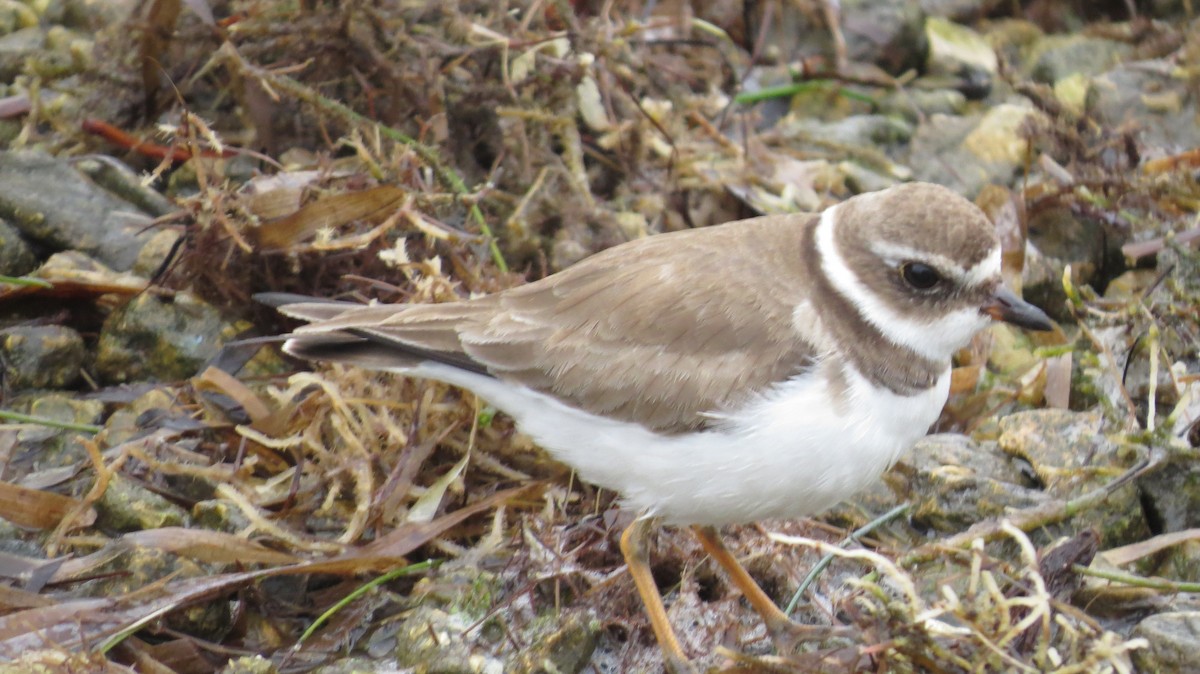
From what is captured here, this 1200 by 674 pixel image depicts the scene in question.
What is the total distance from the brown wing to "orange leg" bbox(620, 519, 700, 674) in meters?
0.44

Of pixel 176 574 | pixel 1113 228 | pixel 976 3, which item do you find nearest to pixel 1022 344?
pixel 1113 228

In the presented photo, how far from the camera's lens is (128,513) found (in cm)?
426

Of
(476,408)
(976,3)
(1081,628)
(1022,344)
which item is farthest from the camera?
(976,3)

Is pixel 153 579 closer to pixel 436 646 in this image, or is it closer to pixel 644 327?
pixel 436 646

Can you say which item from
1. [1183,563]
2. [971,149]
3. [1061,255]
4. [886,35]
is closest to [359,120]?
[971,149]

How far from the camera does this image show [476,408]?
4668mm

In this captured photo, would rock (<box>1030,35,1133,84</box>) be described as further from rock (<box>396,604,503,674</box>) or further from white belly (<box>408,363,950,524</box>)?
rock (<box>396,604,503,674</box>)

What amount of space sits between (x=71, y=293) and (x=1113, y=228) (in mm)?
4802

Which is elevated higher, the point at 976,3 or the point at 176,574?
the point at 976,3

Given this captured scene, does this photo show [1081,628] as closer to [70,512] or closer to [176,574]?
[176,574]

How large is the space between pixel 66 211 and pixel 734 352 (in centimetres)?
314

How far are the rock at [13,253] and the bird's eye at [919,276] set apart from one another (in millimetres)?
3609

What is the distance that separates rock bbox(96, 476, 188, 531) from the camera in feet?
14.0

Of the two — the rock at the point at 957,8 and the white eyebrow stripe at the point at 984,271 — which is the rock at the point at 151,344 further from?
the rock at the point at 957,8
